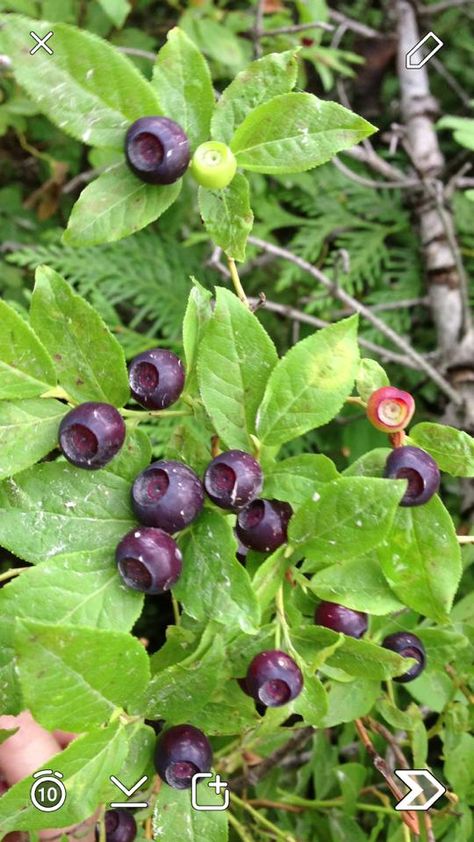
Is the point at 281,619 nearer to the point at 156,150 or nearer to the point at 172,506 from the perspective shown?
the point at 172,506

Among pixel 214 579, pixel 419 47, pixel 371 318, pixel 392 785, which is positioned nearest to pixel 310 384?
pixel 214 579

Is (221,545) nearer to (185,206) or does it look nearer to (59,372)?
(59,372)

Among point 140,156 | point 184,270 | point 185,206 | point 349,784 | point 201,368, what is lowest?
point 349,784

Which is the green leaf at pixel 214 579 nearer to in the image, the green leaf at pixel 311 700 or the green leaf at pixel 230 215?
the green leaf at pixel 311 700

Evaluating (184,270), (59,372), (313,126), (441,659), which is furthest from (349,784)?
(184,270)

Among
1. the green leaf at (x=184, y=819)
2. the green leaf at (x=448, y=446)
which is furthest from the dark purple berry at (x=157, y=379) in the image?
the green leaf at (x=184, y=819)

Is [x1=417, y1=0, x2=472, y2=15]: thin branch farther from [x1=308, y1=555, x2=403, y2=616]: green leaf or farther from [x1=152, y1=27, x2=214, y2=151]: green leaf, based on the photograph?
Answer: [x1=308, y1=555, x2=403, y2=616]: green leaf

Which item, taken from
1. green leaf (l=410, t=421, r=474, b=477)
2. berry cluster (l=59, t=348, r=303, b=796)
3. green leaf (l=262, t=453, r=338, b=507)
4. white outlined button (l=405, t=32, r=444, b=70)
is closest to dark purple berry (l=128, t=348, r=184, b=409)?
berry cluster (l=59, t=348, r=303, b=796)
